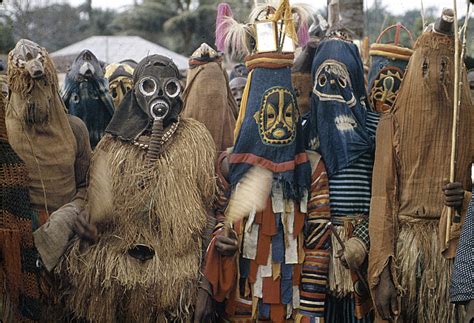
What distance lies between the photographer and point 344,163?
18.4 ft

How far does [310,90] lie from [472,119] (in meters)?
1.19

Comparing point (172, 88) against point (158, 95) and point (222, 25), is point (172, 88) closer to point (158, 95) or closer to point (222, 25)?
point (158, 95)

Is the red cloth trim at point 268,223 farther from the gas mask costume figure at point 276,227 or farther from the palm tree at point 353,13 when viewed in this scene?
the palm tree at point 353,13

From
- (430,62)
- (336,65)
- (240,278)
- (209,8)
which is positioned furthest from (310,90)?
(209,8)

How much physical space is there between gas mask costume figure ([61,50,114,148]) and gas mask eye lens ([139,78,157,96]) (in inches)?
50.6

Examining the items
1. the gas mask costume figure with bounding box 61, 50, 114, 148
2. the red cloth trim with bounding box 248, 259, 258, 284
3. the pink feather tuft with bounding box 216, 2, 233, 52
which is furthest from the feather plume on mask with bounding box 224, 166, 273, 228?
the gas mask costume figure with bounding box 61, 50, 114, 148

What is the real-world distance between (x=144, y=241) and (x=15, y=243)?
80 cm

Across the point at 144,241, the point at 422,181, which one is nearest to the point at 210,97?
the point at 144,241

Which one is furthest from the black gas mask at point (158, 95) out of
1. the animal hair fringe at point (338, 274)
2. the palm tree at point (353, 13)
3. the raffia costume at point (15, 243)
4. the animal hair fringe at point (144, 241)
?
the palm tree at point (353, 13)

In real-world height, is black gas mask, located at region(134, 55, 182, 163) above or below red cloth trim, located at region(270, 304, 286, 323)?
above

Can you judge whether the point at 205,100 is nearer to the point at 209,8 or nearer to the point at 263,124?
the point at 263,124

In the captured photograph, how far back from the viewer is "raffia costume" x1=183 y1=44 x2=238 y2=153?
269 inches

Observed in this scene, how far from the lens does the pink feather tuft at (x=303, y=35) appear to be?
625 centimetres

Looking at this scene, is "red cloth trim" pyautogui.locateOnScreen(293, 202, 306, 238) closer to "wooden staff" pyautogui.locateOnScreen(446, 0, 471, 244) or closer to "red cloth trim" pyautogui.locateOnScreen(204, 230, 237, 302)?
"red cloth trim" pyautogui.locateOnScreen(204, 230, 237, 302)
